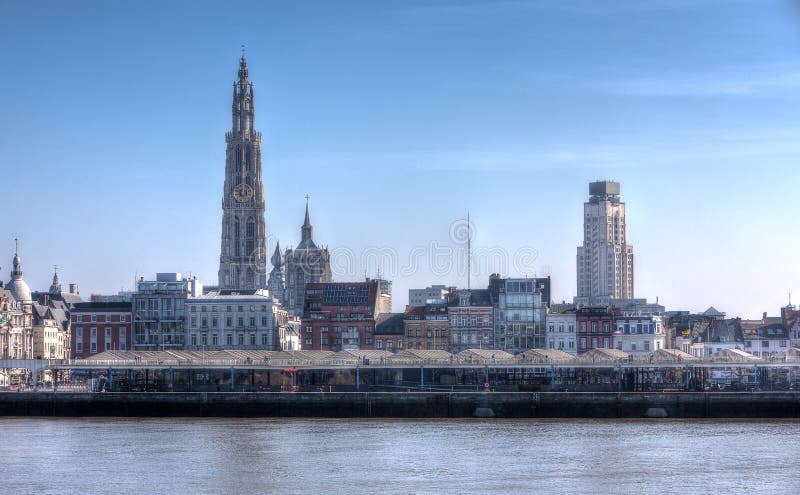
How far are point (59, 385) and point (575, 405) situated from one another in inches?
1960

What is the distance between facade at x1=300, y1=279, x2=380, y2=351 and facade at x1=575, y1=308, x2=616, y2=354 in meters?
22.6

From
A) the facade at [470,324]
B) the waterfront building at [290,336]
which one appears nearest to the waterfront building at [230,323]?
the waterfront building at [290,336]

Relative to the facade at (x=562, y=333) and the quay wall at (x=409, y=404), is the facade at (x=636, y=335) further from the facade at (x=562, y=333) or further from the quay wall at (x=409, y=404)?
the quay wall at (x=409, y=404)

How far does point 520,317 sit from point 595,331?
7.93 m

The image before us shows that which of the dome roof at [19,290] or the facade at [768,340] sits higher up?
the dome roof at [19,290]

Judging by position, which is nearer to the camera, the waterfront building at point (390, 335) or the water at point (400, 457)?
the water at point (400, 457)

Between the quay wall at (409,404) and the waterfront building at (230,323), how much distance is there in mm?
50810

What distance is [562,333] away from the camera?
159 metres

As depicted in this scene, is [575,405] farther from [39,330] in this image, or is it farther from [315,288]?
[39,330]

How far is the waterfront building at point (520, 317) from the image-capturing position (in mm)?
160125

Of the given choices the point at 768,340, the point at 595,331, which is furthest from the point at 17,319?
the point at 768,340

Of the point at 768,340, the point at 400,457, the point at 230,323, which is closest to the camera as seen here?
the point at 400,457

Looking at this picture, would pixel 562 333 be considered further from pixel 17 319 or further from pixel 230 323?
pixel 17 319

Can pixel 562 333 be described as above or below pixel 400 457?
above
